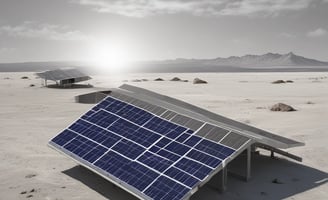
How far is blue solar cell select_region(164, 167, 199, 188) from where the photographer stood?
10508mm

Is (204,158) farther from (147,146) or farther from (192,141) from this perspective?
(147,146)

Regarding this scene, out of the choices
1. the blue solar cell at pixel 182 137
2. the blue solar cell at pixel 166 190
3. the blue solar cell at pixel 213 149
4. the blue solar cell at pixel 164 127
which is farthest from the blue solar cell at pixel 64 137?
the blue solar cell at pixel 213 149

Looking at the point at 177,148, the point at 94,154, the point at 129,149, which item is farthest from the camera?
the point at 94,154

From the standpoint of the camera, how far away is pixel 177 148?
12266mm

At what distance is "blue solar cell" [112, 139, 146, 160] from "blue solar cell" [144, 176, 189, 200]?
1.89 metres

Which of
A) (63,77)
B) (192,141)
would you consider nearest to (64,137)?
(192,141)

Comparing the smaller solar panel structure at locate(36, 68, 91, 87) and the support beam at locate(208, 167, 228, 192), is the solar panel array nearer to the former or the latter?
the support beam at locate(208, 167, 228, 192)

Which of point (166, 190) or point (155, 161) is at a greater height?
point (155, 161)

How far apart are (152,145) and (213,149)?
2478mm

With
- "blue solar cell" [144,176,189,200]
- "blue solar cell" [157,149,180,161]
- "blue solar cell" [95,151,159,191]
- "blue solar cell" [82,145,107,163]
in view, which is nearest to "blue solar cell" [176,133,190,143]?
"blue solar cell" [157,149,180,161]

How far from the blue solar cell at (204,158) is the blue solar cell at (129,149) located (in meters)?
2.03

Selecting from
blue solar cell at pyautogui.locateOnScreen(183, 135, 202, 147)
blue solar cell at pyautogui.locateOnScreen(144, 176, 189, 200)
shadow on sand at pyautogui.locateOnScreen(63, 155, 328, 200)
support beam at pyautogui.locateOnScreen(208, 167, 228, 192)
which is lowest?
shadow on sand at pyautogui.locateOnScreen(63, 155, 328, 200)

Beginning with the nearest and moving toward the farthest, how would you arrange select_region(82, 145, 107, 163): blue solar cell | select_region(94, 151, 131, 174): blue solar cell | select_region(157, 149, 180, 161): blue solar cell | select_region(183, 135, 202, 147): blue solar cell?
select_region(157, 149, 180, 161): blue solar cell, select_region(94, 151, 131, 174): blue solar cell, select_region(183, 135, 202, 147): blue solar cell, select_region(82, 145, 107, 163): blue solar cell

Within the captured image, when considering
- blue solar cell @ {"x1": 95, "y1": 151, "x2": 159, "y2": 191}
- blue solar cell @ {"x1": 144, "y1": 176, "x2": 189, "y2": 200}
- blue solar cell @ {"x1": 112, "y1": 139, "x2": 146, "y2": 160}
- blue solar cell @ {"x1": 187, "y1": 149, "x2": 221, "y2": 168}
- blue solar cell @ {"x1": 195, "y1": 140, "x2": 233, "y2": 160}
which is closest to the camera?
blue solar cell @ {"x1": 144, "y1": 176, "x2": 189, "y2": 200}
